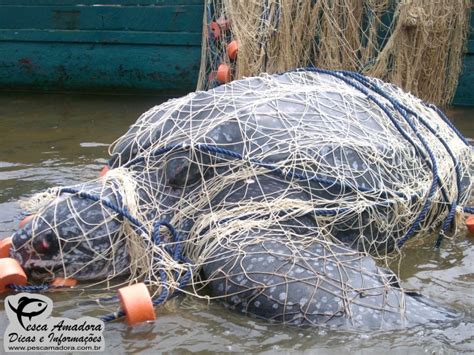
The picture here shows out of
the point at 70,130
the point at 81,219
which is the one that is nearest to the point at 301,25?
the point at 70,130

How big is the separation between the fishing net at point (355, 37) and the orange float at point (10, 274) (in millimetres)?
3970

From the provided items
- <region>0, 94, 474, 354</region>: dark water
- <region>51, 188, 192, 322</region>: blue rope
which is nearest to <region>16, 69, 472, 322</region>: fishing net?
<region>51, 188, 192, 322</region>: blue rope

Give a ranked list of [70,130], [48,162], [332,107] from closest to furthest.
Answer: [332,107] < [48,162] < [70,130]

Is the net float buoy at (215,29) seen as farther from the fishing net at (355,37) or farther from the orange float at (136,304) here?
the orange float at (136,304)

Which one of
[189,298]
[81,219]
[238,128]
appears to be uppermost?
[238,128]

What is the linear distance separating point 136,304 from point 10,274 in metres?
0.71

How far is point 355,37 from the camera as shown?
7551mm

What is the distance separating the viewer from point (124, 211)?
3877mm

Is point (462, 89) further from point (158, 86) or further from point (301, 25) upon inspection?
point (158, 86)

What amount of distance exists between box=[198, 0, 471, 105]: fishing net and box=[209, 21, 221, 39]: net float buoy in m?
0.13

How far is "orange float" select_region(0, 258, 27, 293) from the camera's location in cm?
369

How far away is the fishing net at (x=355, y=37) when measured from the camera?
7.44 meters

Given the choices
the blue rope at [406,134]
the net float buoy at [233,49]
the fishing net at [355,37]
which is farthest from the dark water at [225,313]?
the fishing net at [355,37]

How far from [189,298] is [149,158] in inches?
33.6
